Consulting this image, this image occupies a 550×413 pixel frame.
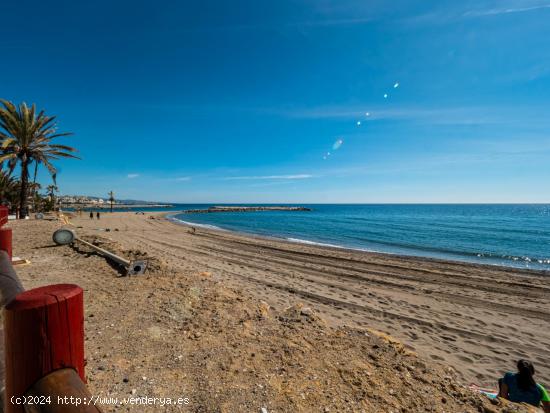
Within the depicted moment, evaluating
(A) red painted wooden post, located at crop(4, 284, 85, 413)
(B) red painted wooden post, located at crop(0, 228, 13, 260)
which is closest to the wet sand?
(B) red painted wooden post, located at crop(0, 228, 13, 260)

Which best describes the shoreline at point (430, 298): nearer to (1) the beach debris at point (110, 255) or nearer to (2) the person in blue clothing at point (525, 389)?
(2) the person in blue clothing at point (525, 389)

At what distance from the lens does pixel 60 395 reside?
1.11 m

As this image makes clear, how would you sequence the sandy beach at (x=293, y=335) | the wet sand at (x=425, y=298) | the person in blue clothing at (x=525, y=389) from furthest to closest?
the wet sand at (x=425, y=298), the person in blue clothing at (x=525, y=389), the sandy beach at (x=293, y=335)

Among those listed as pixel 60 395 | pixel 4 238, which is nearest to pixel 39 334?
pixel 60 395

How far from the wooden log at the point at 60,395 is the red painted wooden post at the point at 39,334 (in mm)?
31

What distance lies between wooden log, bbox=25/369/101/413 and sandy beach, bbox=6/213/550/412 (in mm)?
2331

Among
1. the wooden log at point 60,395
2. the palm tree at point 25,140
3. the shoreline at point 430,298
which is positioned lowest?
the shoreline at point 430,298

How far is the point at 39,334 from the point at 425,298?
11.8m

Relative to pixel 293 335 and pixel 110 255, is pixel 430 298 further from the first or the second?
pixel 110 255

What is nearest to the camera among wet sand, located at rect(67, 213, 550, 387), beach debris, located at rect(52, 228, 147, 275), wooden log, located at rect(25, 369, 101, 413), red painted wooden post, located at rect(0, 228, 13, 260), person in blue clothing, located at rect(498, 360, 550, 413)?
wooden log, located at rect(25, 369, 101, 413)

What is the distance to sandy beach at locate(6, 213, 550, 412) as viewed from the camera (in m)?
3.45

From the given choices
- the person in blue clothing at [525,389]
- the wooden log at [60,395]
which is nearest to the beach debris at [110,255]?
the wooden log at [60,395]

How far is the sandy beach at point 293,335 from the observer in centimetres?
345

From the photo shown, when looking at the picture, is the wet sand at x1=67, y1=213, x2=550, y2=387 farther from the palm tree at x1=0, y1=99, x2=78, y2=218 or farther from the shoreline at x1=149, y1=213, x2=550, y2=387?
the palm tree at x1=0, y1=99, x2=78, y2=218
